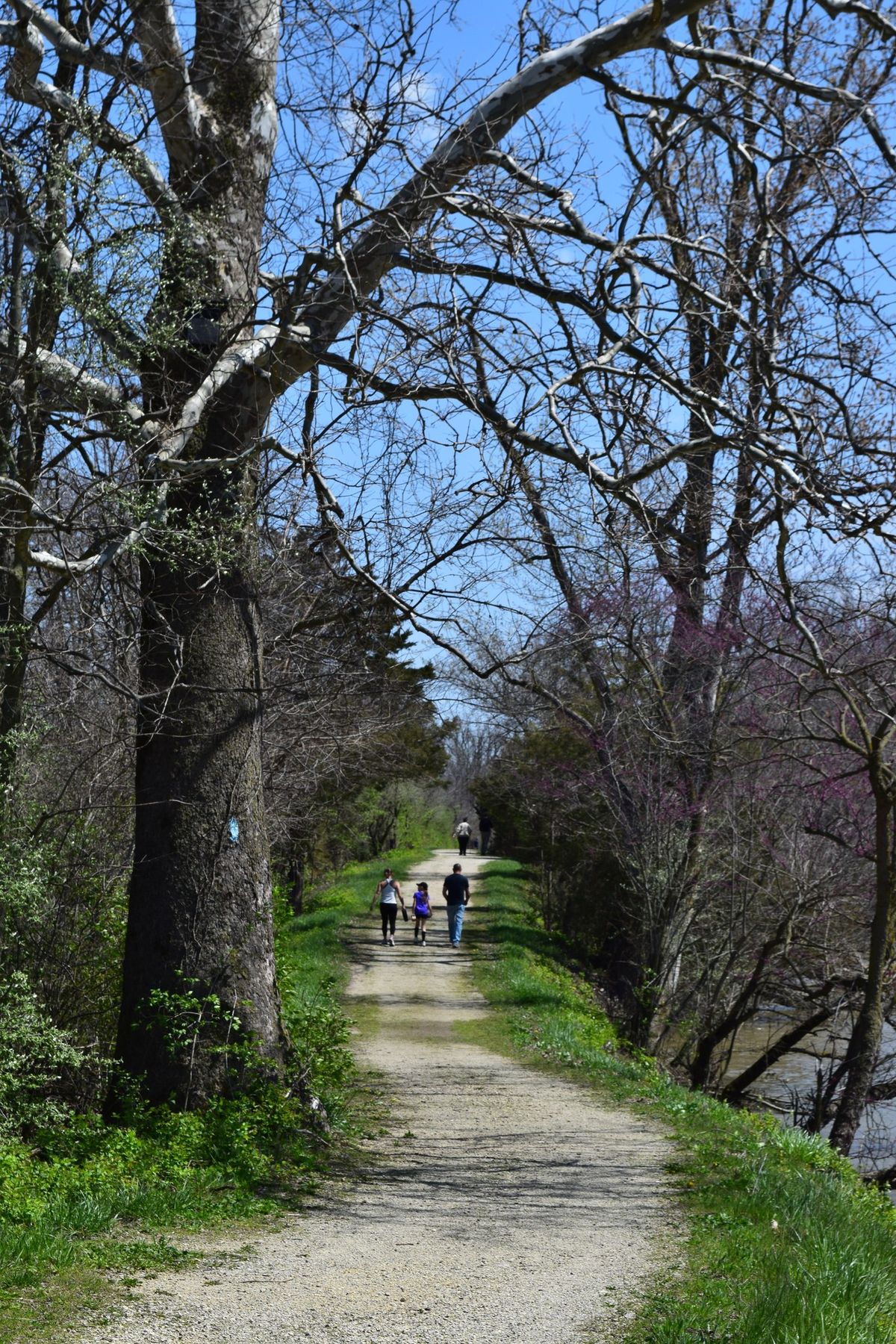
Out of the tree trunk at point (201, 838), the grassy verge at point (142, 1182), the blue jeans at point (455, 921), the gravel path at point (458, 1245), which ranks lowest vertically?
the gravel path at point (458, 1245)

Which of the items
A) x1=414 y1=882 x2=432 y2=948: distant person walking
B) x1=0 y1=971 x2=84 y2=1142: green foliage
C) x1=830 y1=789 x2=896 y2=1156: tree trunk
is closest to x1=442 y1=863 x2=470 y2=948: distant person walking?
x1=414 y1=882 x2=432 y2=948: distant person walking

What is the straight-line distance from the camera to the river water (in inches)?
633

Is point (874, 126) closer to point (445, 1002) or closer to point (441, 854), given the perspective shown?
point (445, 1002)

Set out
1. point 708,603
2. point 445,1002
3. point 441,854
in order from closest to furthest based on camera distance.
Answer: point 708,603 < point 445,1002 < point 441,854

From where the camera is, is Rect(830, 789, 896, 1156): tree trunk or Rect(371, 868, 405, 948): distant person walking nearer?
Rect(830, 789, 896, 1156): tree trunk

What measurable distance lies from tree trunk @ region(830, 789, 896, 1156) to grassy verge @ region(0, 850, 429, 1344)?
18.6 feet

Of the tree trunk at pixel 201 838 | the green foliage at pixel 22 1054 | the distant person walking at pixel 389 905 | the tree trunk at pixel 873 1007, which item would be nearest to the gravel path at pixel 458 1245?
the tree trunk at pixel 201 838

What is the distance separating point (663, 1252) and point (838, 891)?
449 inches

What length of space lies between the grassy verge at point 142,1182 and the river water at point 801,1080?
847 cm

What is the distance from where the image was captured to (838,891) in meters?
16.6

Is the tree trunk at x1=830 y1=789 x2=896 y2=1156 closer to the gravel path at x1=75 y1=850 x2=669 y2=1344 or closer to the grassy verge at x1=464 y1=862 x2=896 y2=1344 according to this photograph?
the grassy verge at x1=464 y1=862 x2=896 y2=1344

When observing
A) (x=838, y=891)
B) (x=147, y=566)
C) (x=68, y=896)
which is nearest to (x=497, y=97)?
(x=147, y=566)

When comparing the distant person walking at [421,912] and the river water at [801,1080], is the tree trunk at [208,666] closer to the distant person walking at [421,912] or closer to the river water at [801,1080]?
the river water at [801,1080]

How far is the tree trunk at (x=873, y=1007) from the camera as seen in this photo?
12320 millimetres
